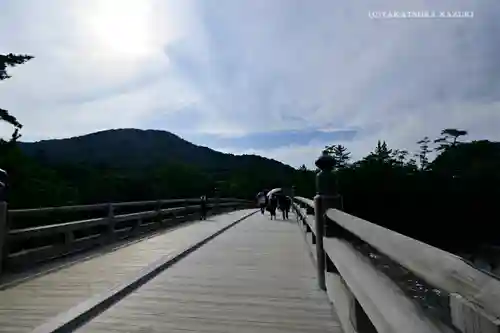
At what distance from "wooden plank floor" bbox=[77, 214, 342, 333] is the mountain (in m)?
76.1

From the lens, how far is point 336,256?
4.08 meters

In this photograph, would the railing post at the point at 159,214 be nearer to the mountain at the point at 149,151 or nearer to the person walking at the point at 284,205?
the person walking at the point at 284,205

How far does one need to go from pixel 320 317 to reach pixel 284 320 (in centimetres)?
33

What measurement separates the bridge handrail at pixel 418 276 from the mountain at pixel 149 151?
80164mm

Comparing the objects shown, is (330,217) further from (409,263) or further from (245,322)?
(409,263)

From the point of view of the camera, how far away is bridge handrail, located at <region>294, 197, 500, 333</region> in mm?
1165

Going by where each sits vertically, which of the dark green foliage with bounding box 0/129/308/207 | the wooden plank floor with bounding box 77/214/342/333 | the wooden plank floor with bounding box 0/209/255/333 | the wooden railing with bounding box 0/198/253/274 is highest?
the dark green foliage with bounding box 0/129/308/207

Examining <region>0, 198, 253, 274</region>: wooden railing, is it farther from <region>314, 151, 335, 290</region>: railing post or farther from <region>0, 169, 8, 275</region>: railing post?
<region>314, 151, 335, 290</region>: railing post

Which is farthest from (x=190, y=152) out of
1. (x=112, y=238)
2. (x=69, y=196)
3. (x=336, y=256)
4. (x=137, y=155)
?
(x=336, y=256)

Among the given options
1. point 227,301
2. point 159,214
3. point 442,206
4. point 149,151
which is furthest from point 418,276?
point 149,151

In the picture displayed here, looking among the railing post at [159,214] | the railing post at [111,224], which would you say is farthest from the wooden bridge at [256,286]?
the railing post at [159,214]

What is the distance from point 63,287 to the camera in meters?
5.67

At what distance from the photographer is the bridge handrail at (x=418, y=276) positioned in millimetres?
1165

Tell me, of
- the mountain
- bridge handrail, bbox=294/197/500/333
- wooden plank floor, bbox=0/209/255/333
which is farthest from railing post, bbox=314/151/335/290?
the mountain
